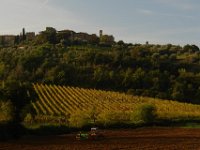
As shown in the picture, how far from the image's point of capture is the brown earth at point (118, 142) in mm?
38781

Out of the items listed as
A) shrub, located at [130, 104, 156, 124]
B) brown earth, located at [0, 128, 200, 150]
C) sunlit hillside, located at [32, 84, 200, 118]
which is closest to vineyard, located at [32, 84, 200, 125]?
sunlit hillside, located at [32, 84, 200, 118]

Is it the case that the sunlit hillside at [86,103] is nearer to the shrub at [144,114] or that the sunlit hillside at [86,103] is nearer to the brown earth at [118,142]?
the shrub at [144,114]

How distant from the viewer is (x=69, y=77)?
3910 inches

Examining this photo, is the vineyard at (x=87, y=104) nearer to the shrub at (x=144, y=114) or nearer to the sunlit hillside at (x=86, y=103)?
the sunlit hillside at (x=86, y=103)

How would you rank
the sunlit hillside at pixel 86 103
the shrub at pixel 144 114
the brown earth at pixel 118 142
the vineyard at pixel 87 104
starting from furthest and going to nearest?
the sunlit hillside at pixel 86 103 < the vineyard at pixel 87 104 < the shrub at pixel 144 114 < the brown earth at pixel 118 142

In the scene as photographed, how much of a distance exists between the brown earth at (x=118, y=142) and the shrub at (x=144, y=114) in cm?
1110

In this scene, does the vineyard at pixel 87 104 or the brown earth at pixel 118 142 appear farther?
the vineyard at pixel 87 104

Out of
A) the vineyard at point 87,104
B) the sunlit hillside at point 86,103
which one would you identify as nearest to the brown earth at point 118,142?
the vineyard at point 87,104

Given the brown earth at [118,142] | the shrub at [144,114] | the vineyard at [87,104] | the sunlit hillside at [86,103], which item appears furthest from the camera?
the sunlit hillside at [86,103]

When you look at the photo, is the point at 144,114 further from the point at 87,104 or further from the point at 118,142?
the point at 118,142

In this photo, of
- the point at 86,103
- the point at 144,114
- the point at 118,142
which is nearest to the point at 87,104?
the point at 86,103

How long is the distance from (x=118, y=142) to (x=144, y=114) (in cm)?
2034

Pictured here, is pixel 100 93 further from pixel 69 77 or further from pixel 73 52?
pixel 73 52

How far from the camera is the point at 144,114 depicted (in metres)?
62.6
